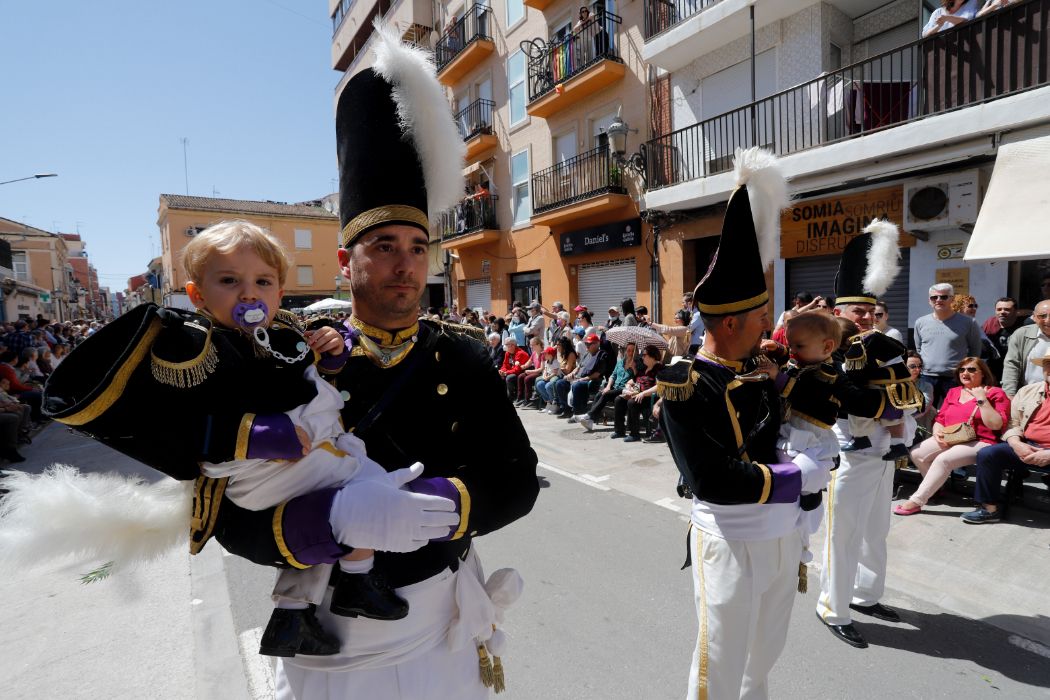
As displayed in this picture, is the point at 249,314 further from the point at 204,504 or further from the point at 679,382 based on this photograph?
the point at 679,382

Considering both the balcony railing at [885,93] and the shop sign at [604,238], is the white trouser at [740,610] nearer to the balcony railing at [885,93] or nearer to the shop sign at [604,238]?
the balcony railing at [885,93]

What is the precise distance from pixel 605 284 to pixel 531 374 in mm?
3951

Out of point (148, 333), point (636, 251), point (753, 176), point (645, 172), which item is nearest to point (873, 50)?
point (645, 172)

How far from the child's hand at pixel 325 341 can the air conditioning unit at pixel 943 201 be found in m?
9.28

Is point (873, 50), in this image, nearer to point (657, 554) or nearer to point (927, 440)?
point (927, 440)

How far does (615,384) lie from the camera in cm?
906

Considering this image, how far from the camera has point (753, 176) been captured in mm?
2396

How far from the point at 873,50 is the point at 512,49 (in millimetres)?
10512

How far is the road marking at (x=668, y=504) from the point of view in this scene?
541cm

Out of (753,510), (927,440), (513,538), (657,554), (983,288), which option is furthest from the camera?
(983,288)

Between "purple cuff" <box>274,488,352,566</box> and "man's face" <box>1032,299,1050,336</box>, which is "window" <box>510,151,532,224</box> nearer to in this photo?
"man's face" <box>1032,299,1050,336</box>

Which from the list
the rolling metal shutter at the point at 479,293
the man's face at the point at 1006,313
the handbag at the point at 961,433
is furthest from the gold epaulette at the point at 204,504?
the rolling metal shutter at the point at 479,293

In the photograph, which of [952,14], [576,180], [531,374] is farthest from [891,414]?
[576,180]

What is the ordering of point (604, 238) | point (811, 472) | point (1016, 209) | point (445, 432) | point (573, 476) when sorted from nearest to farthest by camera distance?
point (445, 432) < point (811, 472) < point (1016, 209) < point (573, 476) < point (604, 238)
